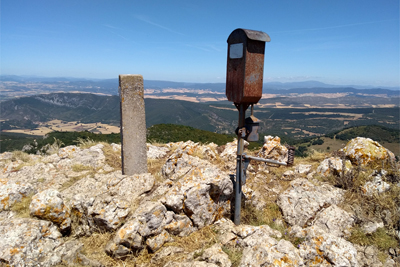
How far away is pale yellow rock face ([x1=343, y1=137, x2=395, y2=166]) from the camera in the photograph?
24.0 ft

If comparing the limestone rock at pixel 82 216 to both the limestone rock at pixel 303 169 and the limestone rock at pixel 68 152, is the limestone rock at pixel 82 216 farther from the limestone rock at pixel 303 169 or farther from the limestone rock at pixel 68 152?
the limestone rock at pixel 303 169

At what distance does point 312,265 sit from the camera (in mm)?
4113

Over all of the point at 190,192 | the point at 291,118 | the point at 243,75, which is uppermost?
the point at 243,75

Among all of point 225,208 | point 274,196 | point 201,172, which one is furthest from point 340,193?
point 201,172

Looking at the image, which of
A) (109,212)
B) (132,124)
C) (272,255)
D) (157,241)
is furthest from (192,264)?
(132,124)

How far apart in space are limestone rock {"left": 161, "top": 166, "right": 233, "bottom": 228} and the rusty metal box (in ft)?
6.51

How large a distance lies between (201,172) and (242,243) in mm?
1866

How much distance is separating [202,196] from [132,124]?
343cm

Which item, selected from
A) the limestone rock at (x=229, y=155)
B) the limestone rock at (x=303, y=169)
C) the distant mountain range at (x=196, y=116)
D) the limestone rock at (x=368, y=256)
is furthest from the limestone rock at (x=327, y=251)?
the distant mountain range at (x=196, y=116)

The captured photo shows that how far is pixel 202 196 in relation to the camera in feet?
17.4

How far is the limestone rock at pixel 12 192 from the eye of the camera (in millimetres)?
5824

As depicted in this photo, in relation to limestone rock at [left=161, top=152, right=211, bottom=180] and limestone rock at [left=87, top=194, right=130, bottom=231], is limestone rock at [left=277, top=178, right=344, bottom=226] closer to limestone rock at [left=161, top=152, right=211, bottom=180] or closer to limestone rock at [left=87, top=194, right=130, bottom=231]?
limestone rock at [left=161, top=152, right=211, bottom=180]

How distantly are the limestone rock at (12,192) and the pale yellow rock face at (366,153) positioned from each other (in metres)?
10.0

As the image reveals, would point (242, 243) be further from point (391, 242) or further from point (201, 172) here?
point (391, 242)
